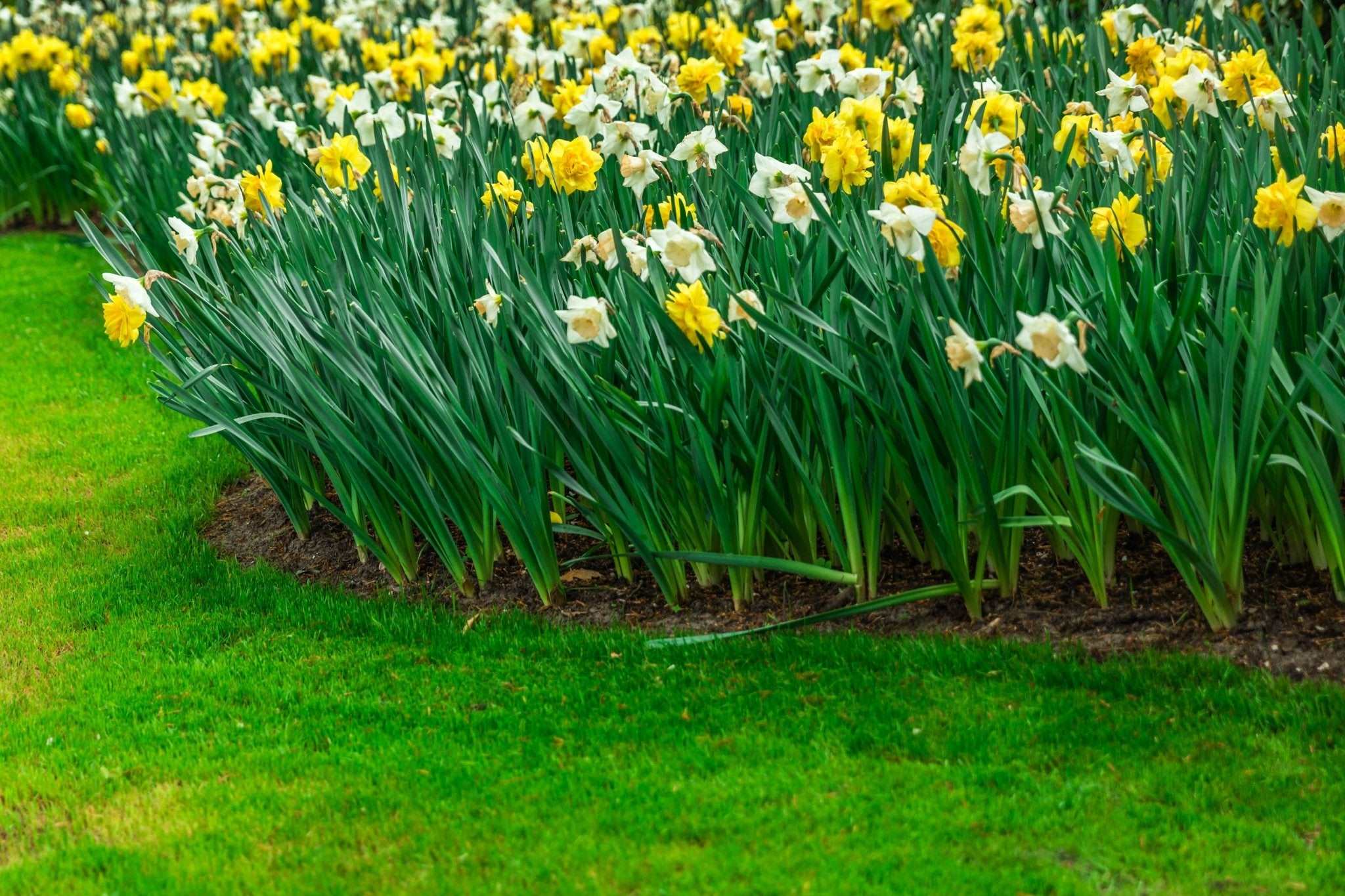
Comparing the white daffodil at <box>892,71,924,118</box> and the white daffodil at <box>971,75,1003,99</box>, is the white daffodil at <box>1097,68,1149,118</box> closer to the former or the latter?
the white daffodil at <box>971,75,1003,99</box>

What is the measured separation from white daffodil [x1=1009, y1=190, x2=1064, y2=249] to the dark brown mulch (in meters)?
0.96

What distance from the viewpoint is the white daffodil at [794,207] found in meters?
3.65

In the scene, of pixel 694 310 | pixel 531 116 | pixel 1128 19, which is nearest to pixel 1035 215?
pixel 694 310

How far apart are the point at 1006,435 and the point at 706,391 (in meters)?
0.74

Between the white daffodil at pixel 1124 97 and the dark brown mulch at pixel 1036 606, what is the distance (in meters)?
1.35

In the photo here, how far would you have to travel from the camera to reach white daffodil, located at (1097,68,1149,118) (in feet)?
14.0

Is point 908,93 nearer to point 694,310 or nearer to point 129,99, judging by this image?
point 694,310

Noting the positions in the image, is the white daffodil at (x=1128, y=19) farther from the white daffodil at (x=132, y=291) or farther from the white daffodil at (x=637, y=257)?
the white daffodil at (x=132, y=291)

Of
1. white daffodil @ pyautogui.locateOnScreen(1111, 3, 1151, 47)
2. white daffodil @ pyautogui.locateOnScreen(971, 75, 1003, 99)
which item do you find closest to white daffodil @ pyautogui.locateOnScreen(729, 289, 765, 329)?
white daffodil @ pyautogui.locateOnScreen(971, 75, 1003, 99)

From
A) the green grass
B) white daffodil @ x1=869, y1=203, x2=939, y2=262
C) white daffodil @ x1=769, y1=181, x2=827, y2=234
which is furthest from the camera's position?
white daffodil @ x1=769, y1=181, x2=827, y2=234

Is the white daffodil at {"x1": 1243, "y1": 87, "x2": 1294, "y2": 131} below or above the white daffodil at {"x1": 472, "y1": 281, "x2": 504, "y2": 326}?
above

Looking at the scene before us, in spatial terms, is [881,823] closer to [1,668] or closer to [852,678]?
[852,678]

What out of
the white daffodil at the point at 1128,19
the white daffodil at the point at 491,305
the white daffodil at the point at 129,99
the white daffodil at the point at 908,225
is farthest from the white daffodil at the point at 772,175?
the white daffodil at the point at 129,99

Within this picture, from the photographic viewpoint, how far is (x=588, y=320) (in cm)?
351
